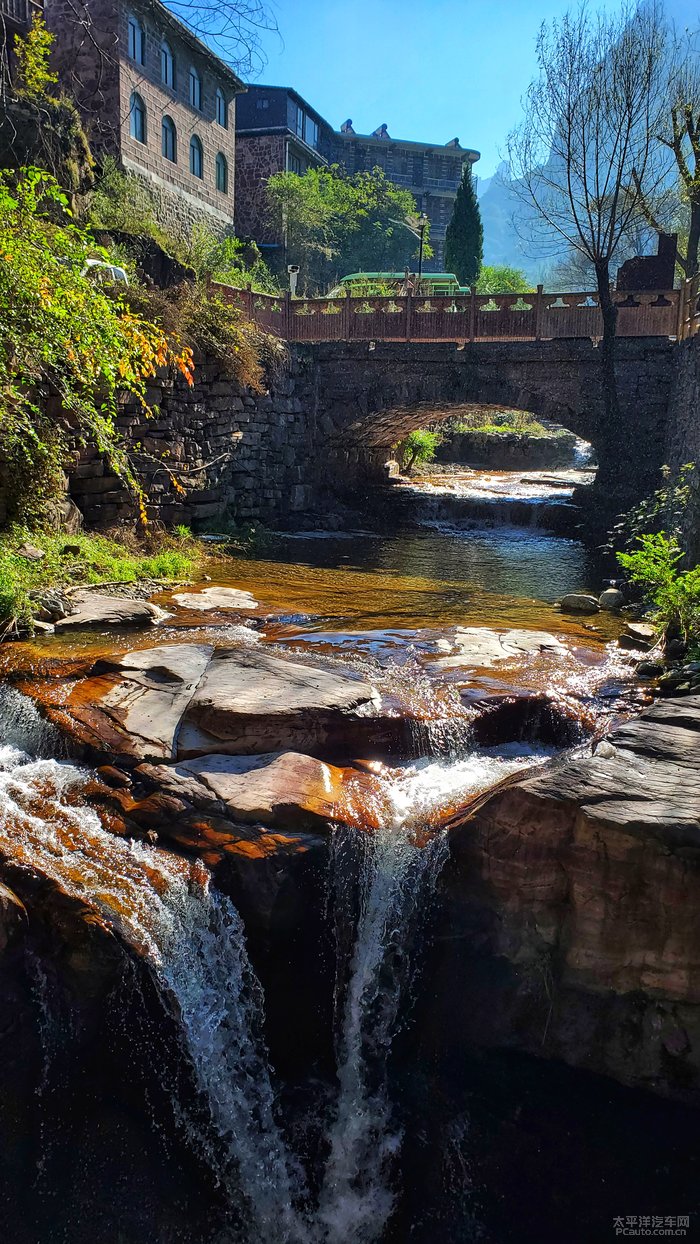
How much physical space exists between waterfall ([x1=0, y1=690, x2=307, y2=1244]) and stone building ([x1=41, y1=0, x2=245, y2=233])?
18665mm

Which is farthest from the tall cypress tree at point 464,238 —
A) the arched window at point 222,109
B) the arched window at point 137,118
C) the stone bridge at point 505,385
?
the stone bridge at point 505,385

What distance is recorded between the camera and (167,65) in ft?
78.0

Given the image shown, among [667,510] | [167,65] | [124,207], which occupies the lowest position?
[667,510]

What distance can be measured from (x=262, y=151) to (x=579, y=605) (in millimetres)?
34415

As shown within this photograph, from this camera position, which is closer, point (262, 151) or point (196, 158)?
point (196, 158)

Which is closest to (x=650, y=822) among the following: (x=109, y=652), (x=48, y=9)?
(x=109, y=652)

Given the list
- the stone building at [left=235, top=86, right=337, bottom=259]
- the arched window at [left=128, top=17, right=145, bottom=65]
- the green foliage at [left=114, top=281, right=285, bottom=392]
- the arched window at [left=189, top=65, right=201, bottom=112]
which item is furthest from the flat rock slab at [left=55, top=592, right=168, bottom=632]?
the stone building at [left=235, top=86, right=337, bottom=259]

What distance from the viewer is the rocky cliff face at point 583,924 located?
166 inches

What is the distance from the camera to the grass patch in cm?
763

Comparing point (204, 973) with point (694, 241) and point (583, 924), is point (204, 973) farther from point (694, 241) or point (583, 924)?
point (694, 241)

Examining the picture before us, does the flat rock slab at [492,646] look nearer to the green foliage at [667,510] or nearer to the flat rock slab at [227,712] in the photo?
the flat rock slab at [227,712]

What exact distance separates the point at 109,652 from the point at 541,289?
11991 mm

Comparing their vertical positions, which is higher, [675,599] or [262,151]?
[262,151]

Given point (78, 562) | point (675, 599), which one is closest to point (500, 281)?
point (78, 562)
